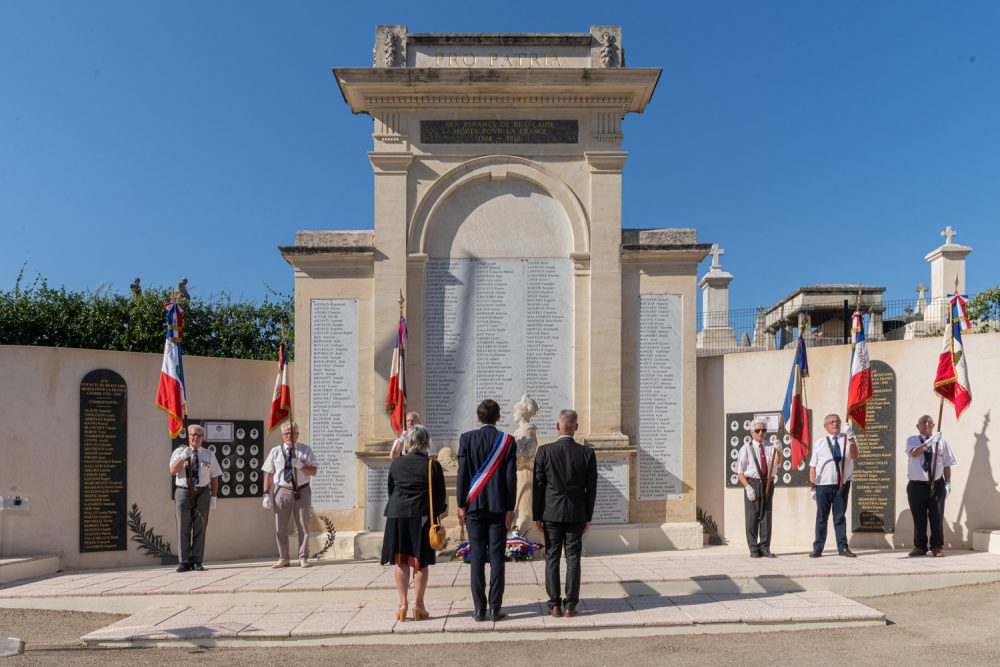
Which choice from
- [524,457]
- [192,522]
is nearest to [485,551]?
[524,457]

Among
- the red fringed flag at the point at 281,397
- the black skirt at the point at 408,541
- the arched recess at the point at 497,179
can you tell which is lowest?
the black skirt at the point at 408,541

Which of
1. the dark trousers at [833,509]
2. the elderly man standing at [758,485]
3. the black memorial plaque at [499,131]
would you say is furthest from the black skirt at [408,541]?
the black memorial plaque at [499,131]

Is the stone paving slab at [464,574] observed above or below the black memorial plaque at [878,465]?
below

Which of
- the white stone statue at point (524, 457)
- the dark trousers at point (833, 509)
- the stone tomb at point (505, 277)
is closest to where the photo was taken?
the dark trousers at point (833, 509)

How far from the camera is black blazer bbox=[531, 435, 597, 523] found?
6.18 m

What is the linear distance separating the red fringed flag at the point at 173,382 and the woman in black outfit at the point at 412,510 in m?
3.69

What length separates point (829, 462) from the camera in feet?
29.0

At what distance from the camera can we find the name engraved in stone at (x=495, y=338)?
10.0 metres

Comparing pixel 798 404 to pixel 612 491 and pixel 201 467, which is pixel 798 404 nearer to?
pixel 612 491

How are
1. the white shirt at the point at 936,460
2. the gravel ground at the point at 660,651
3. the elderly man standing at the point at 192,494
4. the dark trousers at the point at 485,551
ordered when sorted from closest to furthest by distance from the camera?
the gravel ground at the point at 660,651, the dark trousers at the point at 485,551, the elderly man standing at the point at 192,494, the white shirt at the point at 936,460

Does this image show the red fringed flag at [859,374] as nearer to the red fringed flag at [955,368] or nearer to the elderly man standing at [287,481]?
the red fringed flag at [955,368]

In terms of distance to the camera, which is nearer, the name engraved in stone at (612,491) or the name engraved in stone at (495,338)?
the name engraved in stone at (612,491)

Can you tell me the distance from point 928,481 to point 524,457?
460 cm

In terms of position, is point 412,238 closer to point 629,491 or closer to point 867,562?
point 629,491
